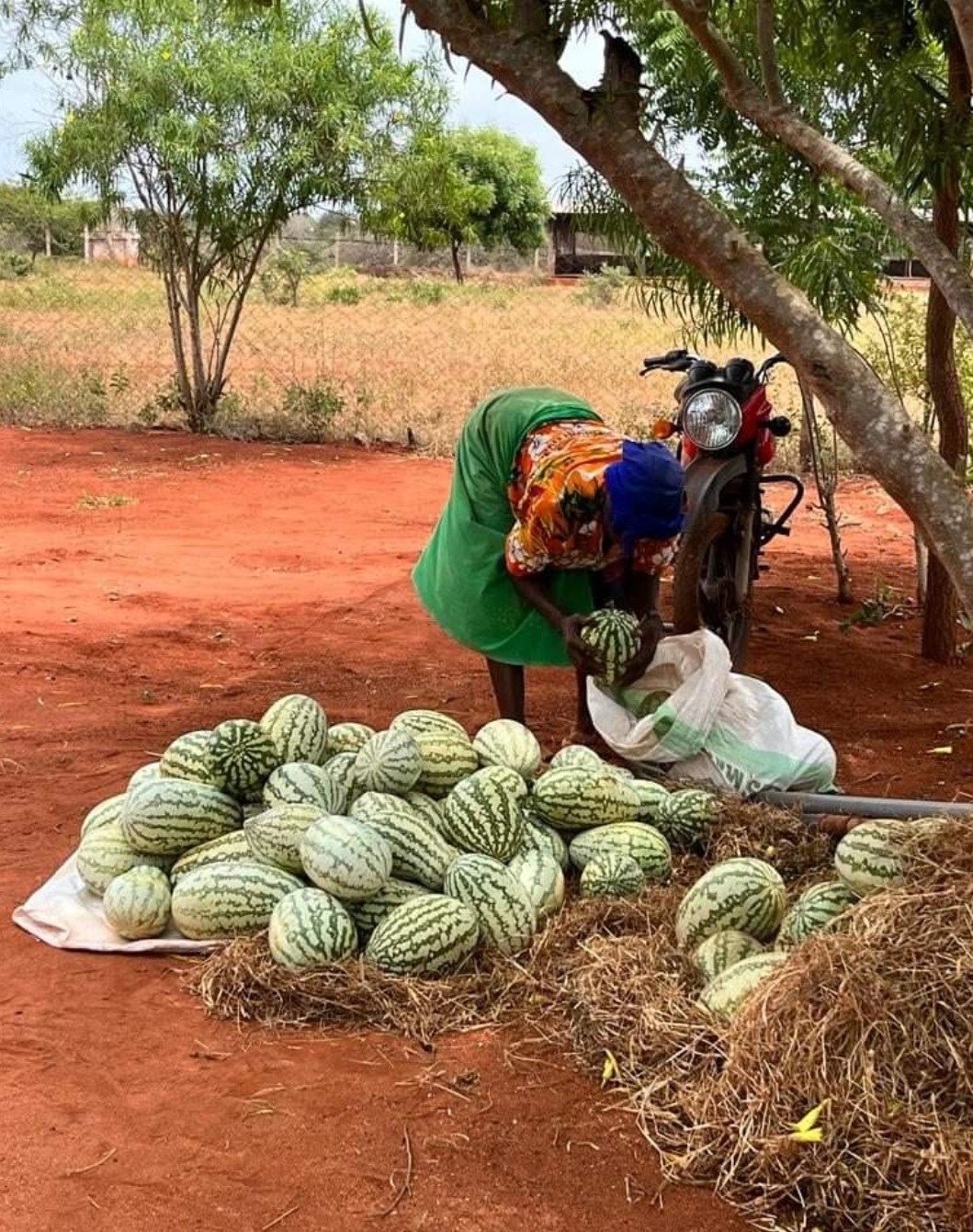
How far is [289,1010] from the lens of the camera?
10.8 ft

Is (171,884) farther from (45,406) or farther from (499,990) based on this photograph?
(45,406)

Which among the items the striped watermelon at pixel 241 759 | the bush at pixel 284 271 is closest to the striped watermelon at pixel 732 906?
the striped watermelon at pixel 241 759

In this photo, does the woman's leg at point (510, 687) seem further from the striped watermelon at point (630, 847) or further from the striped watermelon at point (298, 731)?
the striped watermelon at point (630, 847)

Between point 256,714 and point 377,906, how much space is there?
86.5 inches

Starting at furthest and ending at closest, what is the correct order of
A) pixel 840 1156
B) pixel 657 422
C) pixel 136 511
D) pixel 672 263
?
pixel 136 511, pixel 672 263, pixel 657 422, pixel 840 1156

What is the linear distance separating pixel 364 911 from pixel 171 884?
1.89 feet

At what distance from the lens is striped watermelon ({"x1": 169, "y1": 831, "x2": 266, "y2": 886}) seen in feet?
12.3

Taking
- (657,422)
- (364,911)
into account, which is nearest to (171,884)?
(364,911)

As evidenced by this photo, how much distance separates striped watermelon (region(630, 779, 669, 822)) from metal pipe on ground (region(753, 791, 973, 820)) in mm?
396

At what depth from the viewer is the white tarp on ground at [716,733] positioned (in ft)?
14.7

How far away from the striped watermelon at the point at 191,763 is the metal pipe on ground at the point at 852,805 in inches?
70.0

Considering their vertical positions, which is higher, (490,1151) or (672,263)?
(672,263)

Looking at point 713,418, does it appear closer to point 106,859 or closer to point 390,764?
point 390,764

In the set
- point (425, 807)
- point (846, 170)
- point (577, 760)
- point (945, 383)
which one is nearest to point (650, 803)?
point (577, 760)
